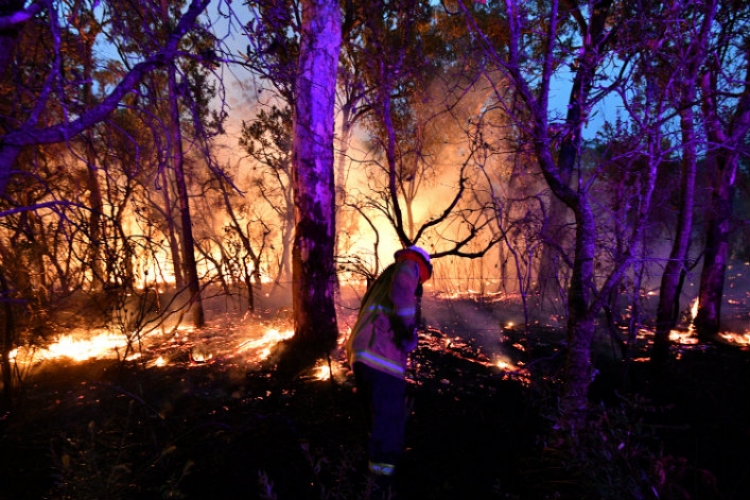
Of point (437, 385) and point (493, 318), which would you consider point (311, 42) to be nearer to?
point (437, 385)

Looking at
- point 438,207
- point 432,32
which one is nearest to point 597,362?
point 432,32

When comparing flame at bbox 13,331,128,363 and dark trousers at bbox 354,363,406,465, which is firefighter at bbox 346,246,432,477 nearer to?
dark trousers at bbox 354,363,406,465

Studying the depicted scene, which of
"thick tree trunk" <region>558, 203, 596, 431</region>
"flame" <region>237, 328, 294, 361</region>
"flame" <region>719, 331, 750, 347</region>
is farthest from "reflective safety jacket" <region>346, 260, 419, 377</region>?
"flame" <region>719, 331, 750, 347</region>

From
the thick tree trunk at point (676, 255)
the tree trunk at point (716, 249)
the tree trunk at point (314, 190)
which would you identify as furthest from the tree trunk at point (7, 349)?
the tree trunk at point (716, 249)

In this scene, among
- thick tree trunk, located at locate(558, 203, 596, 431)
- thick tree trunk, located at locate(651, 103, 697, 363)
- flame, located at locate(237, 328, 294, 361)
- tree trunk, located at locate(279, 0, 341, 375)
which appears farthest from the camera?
flame, located at locate(237, 328, 294, 361)

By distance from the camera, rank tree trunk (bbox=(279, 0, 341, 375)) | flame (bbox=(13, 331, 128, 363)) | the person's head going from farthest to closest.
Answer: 1. flame (bbox=(13, 331, 128, 363))
2. tree trunk (bbox=(279, 0, 341, 375))
3. the person's head

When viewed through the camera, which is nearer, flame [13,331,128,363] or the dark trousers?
the dark trousers

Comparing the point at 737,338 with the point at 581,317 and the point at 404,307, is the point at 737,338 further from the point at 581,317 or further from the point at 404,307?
the point at 404,307

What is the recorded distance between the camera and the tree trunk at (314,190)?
6180 millimetres

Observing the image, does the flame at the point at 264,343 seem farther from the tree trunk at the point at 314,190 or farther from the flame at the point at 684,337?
the flame at the point at 684,337

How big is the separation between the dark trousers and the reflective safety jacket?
0.27 ft

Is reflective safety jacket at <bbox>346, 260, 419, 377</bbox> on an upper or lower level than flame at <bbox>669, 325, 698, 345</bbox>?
upper

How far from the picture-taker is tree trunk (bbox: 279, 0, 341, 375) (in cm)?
618

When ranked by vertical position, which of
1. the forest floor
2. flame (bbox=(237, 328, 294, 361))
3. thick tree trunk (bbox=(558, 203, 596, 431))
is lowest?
the forest floor
